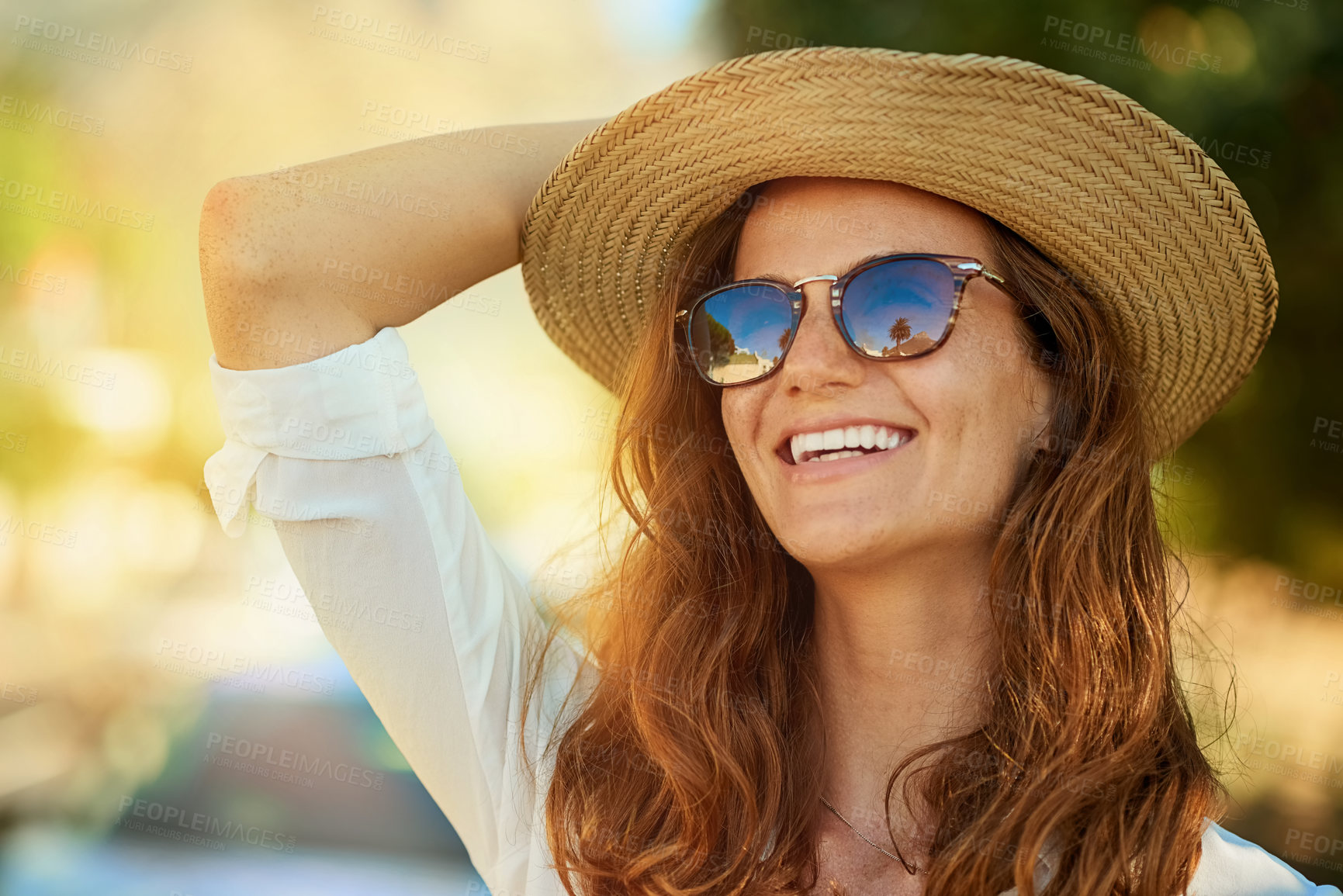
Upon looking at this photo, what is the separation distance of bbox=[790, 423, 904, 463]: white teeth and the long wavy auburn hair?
0.32 m

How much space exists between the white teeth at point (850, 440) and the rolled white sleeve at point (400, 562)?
0.65 m

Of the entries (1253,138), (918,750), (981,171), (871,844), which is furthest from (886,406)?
(1253,138)

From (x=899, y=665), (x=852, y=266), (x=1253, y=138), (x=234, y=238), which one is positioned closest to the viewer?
(x=234, y=238)

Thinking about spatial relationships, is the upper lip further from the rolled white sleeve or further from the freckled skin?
the rolled white sleeve

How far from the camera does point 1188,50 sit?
305 cm

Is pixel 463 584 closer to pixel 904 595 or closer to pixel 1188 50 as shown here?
pixel 904 595

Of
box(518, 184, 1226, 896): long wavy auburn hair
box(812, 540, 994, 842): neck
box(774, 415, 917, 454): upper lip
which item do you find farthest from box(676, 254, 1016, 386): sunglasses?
box(812, 540, 994, 842): neck

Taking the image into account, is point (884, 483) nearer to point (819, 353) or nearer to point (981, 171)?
point (819, 353)

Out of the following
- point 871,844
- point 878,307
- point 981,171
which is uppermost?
point 981,171

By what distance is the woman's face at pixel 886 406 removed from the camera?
1761 mm

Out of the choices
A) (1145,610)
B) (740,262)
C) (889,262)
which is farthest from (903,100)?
(1145,610)

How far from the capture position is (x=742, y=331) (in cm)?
189

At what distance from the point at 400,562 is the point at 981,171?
1.22m

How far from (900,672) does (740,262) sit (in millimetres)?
862
